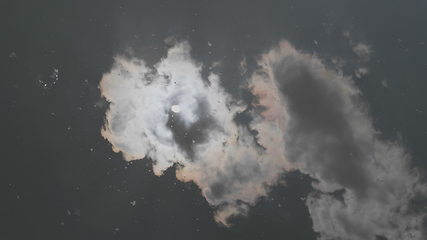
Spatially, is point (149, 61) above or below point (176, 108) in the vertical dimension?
above

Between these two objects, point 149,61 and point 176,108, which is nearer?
point 149,61

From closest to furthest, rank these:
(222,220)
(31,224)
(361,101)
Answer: (361,101), (222,220), (31,224)

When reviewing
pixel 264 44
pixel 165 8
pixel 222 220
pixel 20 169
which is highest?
pixel 165 8

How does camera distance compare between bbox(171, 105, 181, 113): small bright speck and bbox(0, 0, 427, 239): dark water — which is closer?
bbox(0, 0, 427, 239): dark water

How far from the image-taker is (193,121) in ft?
22.5

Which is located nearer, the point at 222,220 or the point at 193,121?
the point at 193,121

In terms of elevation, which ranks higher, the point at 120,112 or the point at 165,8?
the point at 165,8

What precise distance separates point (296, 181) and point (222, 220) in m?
1.67

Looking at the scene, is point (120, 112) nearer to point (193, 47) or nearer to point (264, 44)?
point (193, 47)

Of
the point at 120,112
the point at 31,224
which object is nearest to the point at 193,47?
the point at 120,112

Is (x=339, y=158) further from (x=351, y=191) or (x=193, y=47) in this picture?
(x=193, y=47)

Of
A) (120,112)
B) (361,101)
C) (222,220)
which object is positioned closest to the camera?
(361,101)

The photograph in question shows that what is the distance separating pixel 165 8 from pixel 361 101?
146 inches

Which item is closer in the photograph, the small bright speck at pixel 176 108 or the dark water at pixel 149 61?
the dark water at pixel 149 61
